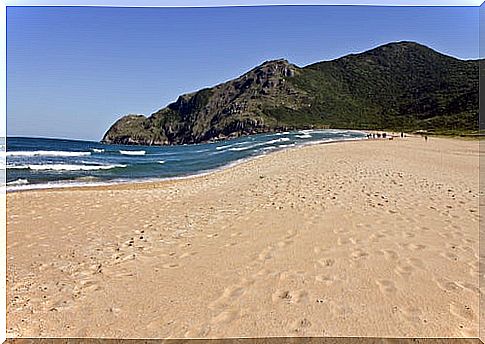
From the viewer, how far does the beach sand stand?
7.61 ft

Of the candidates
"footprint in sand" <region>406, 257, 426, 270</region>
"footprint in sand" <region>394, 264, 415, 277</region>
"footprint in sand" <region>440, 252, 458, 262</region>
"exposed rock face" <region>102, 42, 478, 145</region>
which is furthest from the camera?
"exposed rock face" <region>102, 42, 478, 145</region>

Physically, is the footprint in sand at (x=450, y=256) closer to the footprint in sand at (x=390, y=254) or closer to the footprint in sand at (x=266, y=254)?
the footprint in sand at (x=390, y=254)

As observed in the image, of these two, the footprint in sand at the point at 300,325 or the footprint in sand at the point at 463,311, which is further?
the footprint in sand at the point at 463,311

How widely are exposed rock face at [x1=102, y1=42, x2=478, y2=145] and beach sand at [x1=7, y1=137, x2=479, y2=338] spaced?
2231cm

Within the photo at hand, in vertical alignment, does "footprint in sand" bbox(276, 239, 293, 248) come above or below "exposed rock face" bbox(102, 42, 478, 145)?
below

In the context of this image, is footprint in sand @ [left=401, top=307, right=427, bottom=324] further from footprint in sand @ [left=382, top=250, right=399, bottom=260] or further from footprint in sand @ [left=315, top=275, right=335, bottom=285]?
footprint in sand @ [left=382, top=250, right=399, bottom=260]

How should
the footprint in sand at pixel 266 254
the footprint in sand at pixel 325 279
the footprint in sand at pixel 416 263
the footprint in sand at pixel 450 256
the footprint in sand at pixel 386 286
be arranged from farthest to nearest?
the footprint in sand at pixel 266 254
the footprint in sand at pixel 450 256
the footprint in sand at pixel 416 263
the footprint in sand at pixel 325 279
the footprint in sand at pixel 386 286

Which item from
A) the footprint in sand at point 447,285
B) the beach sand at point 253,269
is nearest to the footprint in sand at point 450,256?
the beach sand at point 253,269

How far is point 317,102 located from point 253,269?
3137 centimetres

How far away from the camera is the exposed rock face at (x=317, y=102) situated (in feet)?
96.7

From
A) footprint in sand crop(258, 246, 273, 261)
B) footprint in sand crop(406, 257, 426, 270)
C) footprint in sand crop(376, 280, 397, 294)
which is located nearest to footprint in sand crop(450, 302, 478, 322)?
footprint in sand crop(376, 280, 397, 294)

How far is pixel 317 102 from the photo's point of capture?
33406 millimetres

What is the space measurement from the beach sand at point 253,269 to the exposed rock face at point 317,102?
22309 mm

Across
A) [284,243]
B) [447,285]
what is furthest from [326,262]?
[447,285]
